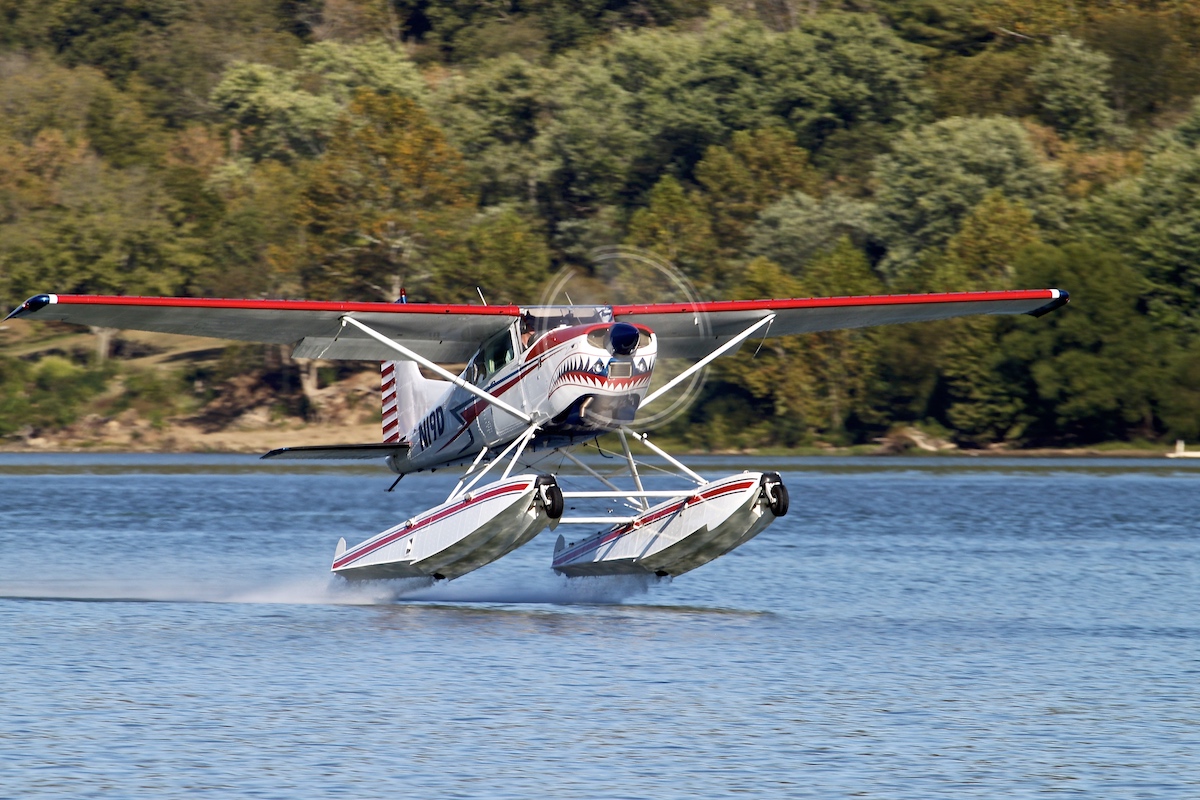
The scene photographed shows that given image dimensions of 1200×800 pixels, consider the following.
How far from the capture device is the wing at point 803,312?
55.7 ft

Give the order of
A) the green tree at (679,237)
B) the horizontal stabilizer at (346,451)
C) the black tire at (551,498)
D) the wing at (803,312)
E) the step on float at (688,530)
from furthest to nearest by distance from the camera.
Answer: the green tree at (679,237) → the horizontal stabilizer at (346,451) → the wing at (803,312) → the step on float at (688,530) → the black tire at (551,498)

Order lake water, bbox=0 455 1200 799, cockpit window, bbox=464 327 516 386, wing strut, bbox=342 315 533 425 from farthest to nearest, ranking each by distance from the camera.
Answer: cockpit window, bbox=464 327 516 386, wing strut, bbox=342 315 533 425, lake water, bbox=0 455 1200 799

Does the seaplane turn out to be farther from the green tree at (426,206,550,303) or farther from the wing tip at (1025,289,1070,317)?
the green tree at (426,206,550,303)

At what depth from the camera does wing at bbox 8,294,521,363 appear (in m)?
15.0

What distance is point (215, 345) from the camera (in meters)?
62.2

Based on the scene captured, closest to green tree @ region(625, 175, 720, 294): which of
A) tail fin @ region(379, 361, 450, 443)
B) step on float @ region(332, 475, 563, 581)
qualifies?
tail fin @ region(379, 361, 450, 443)

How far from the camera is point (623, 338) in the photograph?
1416 centimetres

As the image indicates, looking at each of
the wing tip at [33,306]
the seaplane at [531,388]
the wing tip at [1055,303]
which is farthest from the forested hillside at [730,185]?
the wing tip at [33,306]

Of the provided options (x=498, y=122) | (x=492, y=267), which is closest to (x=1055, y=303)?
(x=492, y=267)

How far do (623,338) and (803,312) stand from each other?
390 centimetres

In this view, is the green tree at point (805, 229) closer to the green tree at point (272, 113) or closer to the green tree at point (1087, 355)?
the green tree at point (1087, 355)

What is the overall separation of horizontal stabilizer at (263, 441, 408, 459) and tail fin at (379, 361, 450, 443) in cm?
35

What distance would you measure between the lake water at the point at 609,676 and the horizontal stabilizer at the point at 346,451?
138 cm

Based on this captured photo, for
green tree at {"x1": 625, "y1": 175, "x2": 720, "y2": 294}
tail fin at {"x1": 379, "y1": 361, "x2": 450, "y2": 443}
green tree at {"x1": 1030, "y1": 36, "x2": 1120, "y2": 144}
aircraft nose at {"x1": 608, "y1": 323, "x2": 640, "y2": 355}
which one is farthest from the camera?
green tree at {"x1": 1030, "y1": 36, "x2": 1120, "y2": 144}
